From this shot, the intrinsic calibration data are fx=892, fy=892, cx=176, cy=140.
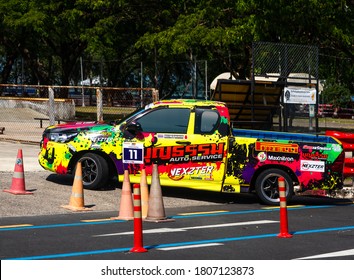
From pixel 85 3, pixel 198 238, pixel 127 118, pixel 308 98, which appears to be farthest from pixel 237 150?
pixel 85 3

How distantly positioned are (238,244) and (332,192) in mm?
5639

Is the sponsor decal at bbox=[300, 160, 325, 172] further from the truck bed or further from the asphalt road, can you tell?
the asphalt road

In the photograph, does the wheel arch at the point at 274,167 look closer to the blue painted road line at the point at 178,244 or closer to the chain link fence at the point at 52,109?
the blue painted road line at the point at 178,244

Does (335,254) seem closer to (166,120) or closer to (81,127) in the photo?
(166,120)

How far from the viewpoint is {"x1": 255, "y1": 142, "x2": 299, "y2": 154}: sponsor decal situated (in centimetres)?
1673

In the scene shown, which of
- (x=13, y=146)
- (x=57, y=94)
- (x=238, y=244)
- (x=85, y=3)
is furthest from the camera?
(x=57, y=94)

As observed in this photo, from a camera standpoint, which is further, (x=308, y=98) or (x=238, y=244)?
(x=308, y=98)

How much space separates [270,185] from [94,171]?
134 inches

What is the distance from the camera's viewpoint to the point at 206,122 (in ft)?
55.9

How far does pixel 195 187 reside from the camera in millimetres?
16828

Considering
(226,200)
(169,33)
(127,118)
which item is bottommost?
(226,200)

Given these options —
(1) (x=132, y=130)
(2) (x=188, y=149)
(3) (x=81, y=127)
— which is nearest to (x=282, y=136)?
(2) (x=188, y=149)

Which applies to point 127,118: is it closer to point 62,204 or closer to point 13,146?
point 62,204

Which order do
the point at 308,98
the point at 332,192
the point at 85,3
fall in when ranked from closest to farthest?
the point at 332,192, the point at 308,98, the point at 85,3
